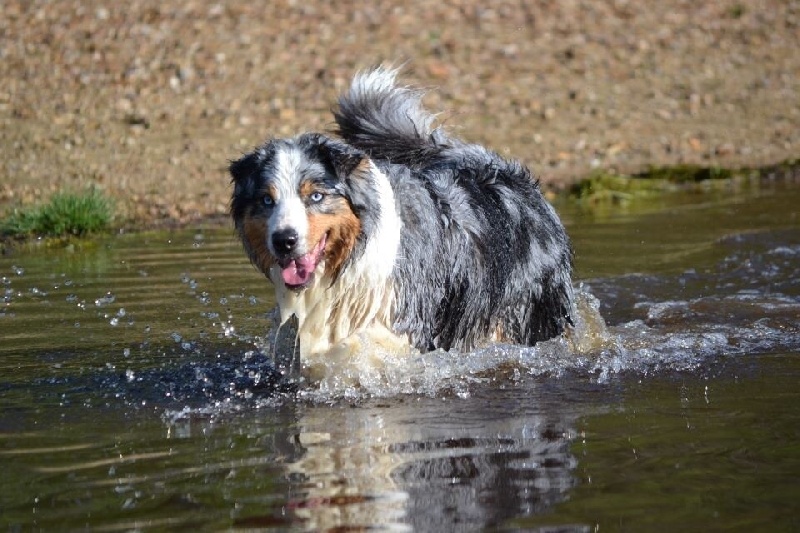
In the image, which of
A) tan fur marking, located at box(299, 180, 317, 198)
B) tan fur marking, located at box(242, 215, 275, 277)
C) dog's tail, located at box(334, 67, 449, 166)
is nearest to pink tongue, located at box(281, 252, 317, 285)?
tan fur marking, located at box(242, 215, 275, 277)

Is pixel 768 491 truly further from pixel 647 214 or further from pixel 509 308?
pixel 647 214

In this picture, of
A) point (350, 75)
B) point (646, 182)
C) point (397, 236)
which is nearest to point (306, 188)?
point (397, 236)

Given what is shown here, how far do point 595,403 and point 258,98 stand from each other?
357 inches

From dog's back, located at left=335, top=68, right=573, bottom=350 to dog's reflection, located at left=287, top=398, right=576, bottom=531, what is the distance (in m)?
0.66

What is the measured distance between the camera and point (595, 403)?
5617 millimetres

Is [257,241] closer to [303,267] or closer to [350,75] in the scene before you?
[303,267]

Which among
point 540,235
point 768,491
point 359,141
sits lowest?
point 768,491

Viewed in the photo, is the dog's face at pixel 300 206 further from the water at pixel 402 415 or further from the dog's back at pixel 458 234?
the water at pixel 402 415

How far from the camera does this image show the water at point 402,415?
423cm

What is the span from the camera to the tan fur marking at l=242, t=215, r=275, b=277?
18.6 ft

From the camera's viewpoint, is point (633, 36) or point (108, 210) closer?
point (108, 210)

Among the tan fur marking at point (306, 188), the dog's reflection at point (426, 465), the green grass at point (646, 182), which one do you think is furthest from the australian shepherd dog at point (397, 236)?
the green grass at point (646, 182)

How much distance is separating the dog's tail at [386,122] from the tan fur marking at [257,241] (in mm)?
1402

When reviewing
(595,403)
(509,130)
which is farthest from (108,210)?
(595,403)
